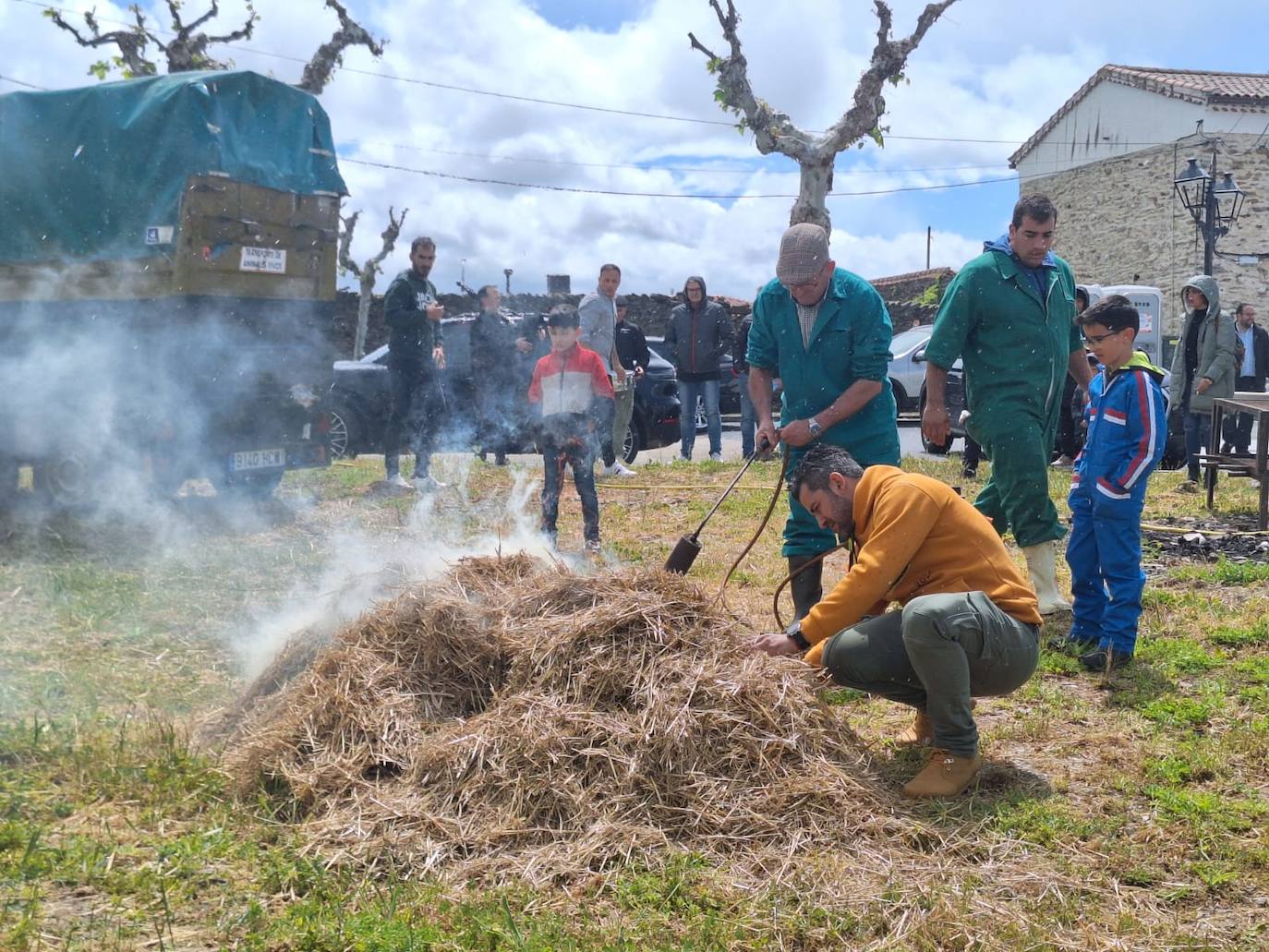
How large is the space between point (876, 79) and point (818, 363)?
13810 mm

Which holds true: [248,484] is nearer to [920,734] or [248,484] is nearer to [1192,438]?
[920,734]

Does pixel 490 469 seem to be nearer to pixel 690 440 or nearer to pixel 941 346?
pixel 690 440

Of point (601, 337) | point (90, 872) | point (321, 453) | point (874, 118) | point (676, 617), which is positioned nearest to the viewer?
point (90, 872)

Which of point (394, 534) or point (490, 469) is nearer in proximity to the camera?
point (394, 534)

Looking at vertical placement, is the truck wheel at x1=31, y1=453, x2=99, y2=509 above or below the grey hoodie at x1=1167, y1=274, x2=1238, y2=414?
below

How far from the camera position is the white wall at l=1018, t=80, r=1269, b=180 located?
96.8ft

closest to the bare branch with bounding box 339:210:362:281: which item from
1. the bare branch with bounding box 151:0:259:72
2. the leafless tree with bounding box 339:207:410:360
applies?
the leafless tree with bounding box 339:207:410:360

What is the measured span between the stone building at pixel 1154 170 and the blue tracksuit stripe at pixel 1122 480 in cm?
2712

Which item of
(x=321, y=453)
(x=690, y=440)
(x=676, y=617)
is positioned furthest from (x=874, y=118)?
(x=676, y=617)

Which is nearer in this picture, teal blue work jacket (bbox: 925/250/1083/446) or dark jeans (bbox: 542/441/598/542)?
teal blue work jacket (bbox: 925/250/1083/446)

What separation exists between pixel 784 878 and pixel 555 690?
993mm

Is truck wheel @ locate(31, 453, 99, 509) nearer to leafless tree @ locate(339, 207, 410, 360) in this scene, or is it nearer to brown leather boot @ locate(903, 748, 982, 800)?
brown leather boot @ locate(903, 748, 982, 800)

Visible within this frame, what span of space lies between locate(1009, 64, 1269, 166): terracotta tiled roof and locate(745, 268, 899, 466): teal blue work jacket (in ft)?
96.9

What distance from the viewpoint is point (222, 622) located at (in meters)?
5.91
